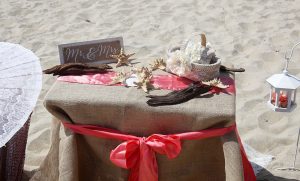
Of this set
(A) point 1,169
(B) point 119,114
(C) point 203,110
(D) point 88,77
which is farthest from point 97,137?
(A) point 1,169

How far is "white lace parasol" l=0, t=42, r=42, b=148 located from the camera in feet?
5.47

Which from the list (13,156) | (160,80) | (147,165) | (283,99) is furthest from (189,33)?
(147,165)

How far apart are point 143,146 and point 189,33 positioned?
9.54 feet

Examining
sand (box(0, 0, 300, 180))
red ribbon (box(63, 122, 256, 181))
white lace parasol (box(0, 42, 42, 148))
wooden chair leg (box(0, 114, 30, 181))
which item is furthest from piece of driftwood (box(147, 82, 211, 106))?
sand (box(0, 0, 300, 180))

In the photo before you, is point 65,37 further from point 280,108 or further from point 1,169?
point 280,108

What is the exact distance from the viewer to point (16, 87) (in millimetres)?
1818

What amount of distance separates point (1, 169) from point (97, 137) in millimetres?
638

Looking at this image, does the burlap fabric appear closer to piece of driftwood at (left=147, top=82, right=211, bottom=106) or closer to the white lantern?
piece of driftwood at (left=147, top=82, right=211, bottom=106)

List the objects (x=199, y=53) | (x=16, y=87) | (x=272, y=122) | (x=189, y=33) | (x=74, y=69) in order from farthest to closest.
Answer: (x=189, y=33) → (x=272, y=122) → (x=74, y=69) → (x=199, y=53) → (x=16, y=87)

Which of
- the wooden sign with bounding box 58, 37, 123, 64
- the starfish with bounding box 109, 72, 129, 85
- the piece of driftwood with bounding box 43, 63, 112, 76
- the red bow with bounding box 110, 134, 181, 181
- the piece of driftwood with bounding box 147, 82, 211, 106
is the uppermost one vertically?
the wooden sign with bounding box 58, 37, 123, 64

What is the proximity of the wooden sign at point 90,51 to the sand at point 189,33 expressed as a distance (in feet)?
2.89

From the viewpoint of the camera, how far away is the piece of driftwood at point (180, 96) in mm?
1808

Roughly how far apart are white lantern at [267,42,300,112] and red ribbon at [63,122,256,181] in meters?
0.47

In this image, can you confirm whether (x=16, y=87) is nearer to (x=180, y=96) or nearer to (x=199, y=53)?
(x=180, y=96)
